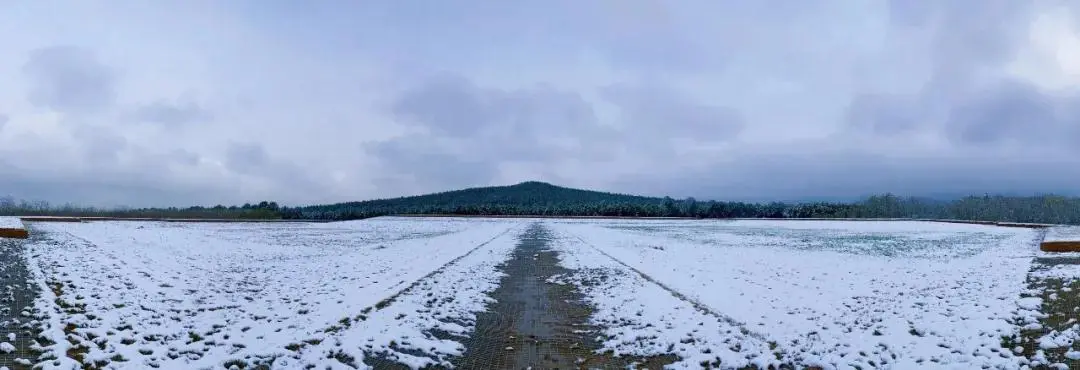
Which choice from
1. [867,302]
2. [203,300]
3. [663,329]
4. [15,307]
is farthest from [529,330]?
[15,307]

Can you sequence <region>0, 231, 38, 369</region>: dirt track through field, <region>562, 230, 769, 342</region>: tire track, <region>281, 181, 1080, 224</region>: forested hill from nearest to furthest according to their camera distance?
<region>0, 231, 38, 369</region>: dirt track through field, <region>562, 230, 769, 342</region>: tire track, <region>281, 181, 1080, 224</region>: forested hill

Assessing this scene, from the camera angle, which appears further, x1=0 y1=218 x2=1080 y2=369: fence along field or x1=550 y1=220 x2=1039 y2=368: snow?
x1=550 y1=220 x2=1039 y2=368: snow

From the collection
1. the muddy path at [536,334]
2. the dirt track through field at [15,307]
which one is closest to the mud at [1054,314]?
the muddy path at [536,334]

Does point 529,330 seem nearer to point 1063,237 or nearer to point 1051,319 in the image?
point 1051,319

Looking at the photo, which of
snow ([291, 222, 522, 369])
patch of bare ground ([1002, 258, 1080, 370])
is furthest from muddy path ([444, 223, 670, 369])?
patch of bare ground ([1002, 258, 1080, 370])

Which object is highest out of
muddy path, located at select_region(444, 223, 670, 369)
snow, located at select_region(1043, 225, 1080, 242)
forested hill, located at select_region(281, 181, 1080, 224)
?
forested hill, located at select_region(281, 181, 1080, 224)

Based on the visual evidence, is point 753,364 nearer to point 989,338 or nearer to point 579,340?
point 579,340

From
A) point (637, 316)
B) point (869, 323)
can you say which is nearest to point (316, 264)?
point (637, 316)

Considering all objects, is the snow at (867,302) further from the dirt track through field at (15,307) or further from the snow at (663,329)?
the dirt track through field at (15,307)

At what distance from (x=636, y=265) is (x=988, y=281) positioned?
28.5ft

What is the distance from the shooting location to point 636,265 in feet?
60.1

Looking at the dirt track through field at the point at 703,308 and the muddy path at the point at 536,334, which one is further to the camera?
the dirt track through field at the point at 703,308

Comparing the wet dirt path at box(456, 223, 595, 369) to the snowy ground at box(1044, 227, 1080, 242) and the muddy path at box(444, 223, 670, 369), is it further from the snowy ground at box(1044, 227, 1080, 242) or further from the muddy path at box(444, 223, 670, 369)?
the snowy ground at box(1044, 227, 1080, 242)

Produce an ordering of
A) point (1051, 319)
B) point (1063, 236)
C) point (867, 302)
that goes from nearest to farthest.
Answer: point (1051, 319) → point (867, 302) → point (1063, 236)
